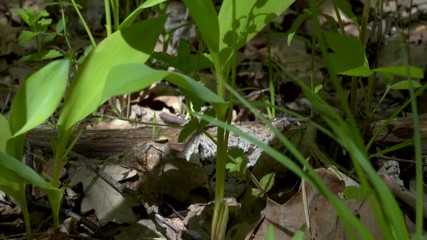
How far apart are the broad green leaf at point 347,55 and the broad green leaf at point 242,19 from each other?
12 centimetres

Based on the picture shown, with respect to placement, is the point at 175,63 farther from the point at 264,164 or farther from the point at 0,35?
the point at 0,35

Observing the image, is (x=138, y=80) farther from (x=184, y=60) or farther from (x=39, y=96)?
(x=184, y=60)

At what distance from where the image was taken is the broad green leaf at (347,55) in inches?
42.7

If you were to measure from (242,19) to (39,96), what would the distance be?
15.5 inches

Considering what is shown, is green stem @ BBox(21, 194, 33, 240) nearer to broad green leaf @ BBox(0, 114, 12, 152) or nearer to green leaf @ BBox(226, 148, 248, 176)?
broad green leaf @ BBox(0, 114, 12, 152)

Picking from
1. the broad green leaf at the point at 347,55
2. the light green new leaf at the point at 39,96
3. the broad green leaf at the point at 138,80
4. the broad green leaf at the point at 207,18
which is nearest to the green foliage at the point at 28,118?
the light green new leaf at the point at 39,96

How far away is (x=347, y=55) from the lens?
1.10 metres

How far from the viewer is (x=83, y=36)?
2.48 metres

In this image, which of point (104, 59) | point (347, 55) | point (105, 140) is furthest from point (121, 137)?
point (347, 55)

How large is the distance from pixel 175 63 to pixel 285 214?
41 centimetres

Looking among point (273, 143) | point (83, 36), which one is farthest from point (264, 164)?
point (83, 36)

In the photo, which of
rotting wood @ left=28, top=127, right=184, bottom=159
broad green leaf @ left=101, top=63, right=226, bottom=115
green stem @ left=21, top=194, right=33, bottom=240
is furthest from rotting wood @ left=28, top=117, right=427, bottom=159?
broad green leaf @ left=101, top=63, right=226, bottom=115

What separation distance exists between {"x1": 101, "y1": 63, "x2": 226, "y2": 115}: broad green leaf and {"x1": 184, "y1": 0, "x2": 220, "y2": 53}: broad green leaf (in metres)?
0.18

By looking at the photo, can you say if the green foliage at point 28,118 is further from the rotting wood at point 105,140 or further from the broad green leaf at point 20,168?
the rotting wood at point 105,140
